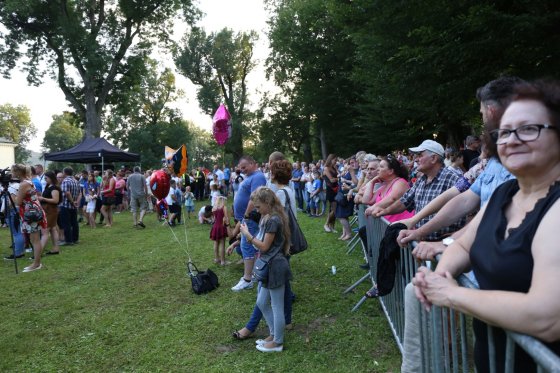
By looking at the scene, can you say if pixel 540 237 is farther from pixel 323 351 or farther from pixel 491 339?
pixel 323 351

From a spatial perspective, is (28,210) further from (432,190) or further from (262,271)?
(432,190)

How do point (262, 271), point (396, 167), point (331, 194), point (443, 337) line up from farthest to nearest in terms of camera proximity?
1. point (331, 194)
2. point (396, 167)
3. point (262, 271)
4. point (443, 337)

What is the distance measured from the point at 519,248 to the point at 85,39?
25.8m

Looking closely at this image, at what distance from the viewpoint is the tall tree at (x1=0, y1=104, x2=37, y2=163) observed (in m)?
63.0

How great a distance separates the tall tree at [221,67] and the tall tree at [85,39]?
14.7 meters

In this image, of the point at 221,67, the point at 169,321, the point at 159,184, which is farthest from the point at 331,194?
the point at 221,67

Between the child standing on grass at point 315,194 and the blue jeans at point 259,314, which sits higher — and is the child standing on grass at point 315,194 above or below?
above

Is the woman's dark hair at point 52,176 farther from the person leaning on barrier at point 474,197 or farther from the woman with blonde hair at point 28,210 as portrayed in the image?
the person leaning on barrier at point 474,197

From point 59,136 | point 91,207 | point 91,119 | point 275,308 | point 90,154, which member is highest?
point 59,136

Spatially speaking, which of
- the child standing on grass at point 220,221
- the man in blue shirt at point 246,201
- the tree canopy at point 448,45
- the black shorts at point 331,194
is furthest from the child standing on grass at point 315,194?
the man in blue shirt at point 246,201

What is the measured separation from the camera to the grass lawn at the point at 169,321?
13.1ft

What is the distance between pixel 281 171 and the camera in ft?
17.8

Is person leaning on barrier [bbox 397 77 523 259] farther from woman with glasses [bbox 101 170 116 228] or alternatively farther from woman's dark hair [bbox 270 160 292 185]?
woman with glasses [bbox 101 170 116 228]

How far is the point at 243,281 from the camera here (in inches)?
241
